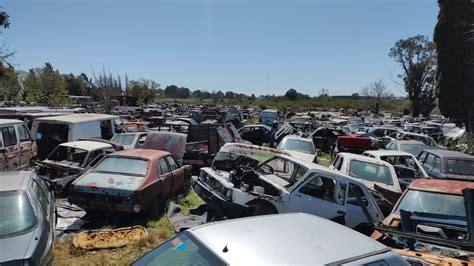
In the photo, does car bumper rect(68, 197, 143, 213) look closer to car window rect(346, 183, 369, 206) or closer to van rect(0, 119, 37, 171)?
van rect(0, 119, 37, 171)

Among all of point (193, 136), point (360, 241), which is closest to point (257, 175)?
point (360, 241)

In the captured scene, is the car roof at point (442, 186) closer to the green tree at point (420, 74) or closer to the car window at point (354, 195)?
the car window at point (354, 195)

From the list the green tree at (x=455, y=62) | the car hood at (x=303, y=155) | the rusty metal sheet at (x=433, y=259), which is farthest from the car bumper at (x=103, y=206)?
the green tree at (x=455, y=62)

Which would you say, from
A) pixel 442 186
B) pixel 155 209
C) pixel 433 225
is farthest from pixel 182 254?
pixel 155 209

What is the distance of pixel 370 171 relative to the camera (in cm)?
1053

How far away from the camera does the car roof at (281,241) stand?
8.91 feet

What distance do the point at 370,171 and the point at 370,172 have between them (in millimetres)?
41

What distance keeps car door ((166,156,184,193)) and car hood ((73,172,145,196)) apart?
1504 millimetres

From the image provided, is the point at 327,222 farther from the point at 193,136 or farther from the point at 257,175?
the point at 193,136

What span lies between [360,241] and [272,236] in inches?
32.4

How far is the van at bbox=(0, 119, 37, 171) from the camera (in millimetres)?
10492

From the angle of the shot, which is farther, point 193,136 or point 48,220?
point 193,136

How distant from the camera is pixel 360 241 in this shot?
3.30 meters

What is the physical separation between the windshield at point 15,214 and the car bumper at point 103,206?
9.91 feet
